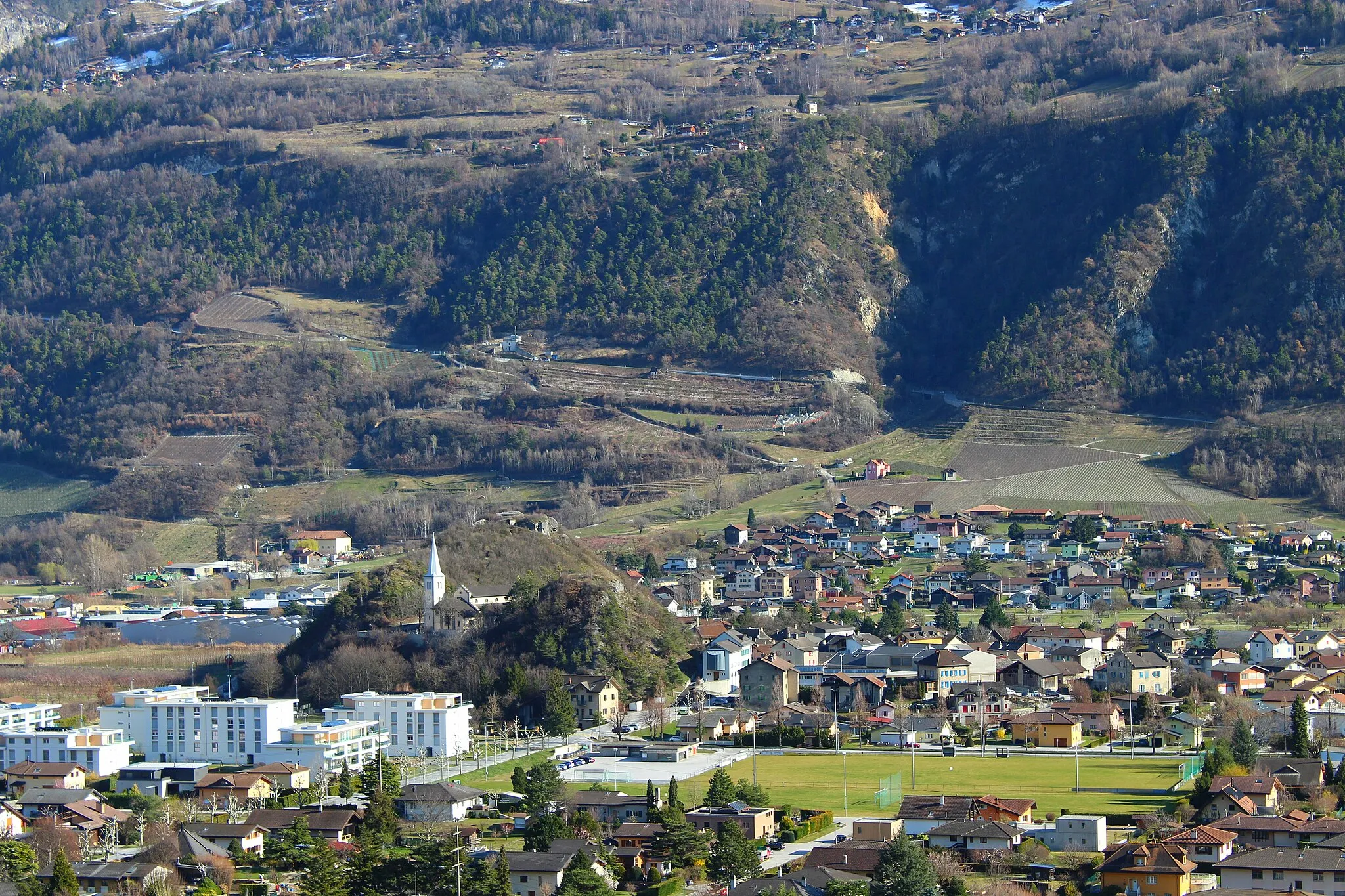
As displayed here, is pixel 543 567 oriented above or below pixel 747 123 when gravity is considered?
below

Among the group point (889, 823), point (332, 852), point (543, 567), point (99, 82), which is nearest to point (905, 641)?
point (543, 567)

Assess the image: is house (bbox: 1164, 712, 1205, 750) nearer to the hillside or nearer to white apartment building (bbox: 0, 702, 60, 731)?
the hillside

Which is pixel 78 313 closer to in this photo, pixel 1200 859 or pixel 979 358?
pixel 979 358

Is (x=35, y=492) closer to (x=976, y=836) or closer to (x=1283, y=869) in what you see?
(x=976, y=836)

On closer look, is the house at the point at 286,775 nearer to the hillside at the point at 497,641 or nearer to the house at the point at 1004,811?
the hillside at the point at 497,641

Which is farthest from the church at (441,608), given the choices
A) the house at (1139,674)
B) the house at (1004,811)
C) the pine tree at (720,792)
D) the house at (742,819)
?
the house at (1004,811)
